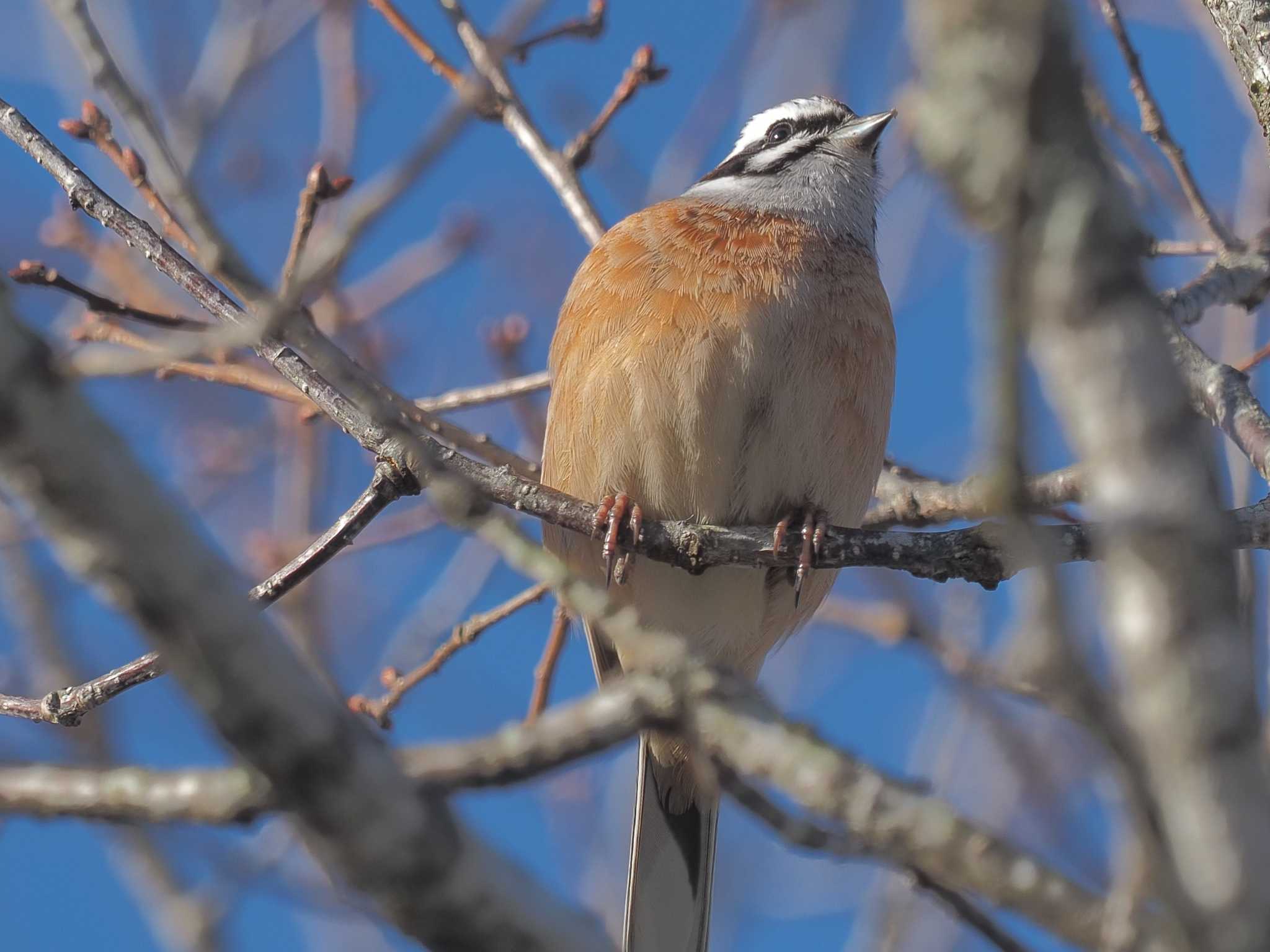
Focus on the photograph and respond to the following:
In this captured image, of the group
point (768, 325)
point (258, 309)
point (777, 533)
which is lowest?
point (258, 309)

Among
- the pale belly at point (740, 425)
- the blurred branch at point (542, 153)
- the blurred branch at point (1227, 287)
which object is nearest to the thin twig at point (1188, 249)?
the blurred branch at point (1227, 287)

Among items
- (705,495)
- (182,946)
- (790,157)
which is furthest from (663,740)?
(790,157)

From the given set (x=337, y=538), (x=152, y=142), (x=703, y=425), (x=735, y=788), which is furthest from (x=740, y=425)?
(x=735, y=788)

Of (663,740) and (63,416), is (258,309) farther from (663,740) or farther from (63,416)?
(663,740)

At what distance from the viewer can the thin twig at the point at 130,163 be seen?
3.90m

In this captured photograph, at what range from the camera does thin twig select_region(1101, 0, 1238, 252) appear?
4.12 metres

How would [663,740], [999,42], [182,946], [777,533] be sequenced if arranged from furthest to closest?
1. [182,946]
2. [663,740]
3. [777,533]
4. [999,42]

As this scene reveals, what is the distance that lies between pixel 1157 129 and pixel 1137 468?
3.15 metres

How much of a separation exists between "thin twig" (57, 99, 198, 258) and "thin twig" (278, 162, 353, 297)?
338mm

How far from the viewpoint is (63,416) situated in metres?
1.45

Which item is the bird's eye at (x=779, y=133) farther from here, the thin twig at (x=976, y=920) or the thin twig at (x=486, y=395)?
the thin twig at (x=976, y=920)

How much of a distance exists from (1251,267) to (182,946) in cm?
436

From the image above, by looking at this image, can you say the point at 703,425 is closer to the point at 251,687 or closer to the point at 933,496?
the point at 933,496

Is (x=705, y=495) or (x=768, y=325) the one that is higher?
(x=768, y=325)
